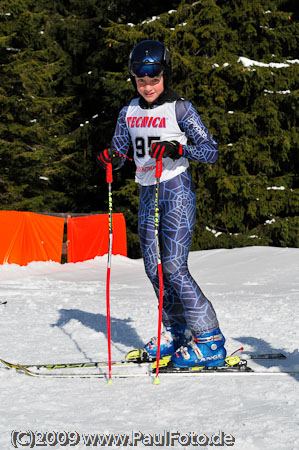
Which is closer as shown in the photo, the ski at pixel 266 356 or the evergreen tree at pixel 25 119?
the ski at pixel 266 356

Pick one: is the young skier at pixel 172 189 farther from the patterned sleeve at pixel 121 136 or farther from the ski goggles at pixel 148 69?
the patterned sleeve at pixel 121 136

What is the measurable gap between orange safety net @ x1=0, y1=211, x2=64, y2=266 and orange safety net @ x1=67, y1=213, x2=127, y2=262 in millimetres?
422

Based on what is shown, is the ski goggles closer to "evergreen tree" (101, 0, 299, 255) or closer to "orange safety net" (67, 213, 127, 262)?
"orange safety net" (67, 213, 127, 262)

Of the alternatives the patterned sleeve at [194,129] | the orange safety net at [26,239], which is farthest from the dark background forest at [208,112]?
the patterned sleeve at [194,129]

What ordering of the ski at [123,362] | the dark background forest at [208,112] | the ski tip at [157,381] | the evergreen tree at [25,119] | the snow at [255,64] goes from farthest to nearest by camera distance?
the evergreen tree at [25,119] → the dark background forest at [208,112] → the snow at [255,64] → the ski at [123,362] → the ski tip at [157,381]

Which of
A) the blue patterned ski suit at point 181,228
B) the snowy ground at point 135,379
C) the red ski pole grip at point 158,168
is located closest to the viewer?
the snowy ground at point 135,379

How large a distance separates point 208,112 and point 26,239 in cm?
966

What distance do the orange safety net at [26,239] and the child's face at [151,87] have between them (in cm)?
902

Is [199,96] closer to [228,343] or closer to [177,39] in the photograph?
[177,39]

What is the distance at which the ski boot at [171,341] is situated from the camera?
413cm

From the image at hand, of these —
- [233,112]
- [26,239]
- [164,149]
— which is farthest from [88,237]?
[164,149]

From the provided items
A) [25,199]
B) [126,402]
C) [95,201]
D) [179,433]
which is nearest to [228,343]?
[126,402]

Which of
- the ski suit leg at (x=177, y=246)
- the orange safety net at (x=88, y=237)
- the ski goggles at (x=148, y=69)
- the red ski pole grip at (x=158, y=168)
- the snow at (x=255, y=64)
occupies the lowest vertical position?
the orange safety net at (x=88, y=237)

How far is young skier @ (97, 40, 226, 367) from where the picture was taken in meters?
3.87
